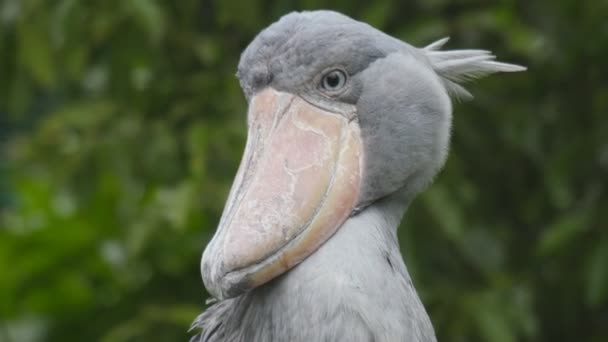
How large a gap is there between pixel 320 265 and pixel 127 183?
2383 mm

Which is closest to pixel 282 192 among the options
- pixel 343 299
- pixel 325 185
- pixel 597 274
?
pixel 325 185

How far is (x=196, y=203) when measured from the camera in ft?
13.2

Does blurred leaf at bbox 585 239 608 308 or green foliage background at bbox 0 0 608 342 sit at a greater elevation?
green foliage background at bbox 0 0 608 342

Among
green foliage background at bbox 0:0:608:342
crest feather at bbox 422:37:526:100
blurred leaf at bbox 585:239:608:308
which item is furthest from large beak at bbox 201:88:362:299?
blurred leaf at bbox 585:239:608:308

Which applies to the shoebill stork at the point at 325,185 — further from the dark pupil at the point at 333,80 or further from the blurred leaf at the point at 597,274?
the blurred leaf at the point at 597,274

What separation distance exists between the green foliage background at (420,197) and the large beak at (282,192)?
5.91ft

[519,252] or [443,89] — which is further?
[519,252]

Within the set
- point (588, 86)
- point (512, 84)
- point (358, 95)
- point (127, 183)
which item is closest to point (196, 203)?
point (127, 183)

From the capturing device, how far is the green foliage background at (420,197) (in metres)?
4.12

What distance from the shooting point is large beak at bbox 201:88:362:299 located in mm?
1951

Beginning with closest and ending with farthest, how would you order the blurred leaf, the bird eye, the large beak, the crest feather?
1. the large beak
2. the bird eye
3. the crest feather
4. the blurred leaf

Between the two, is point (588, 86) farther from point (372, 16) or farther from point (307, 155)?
point (307, 155)

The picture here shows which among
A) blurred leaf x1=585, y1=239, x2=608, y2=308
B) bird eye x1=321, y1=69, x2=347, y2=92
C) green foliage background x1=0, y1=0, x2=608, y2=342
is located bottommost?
blurred leaf x1=585, y1=239, x2=608, y2=308

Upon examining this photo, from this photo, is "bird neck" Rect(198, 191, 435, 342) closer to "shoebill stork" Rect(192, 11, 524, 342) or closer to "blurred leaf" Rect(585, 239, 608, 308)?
"shoebill stork" Rect(192, 11, 524, 342)
